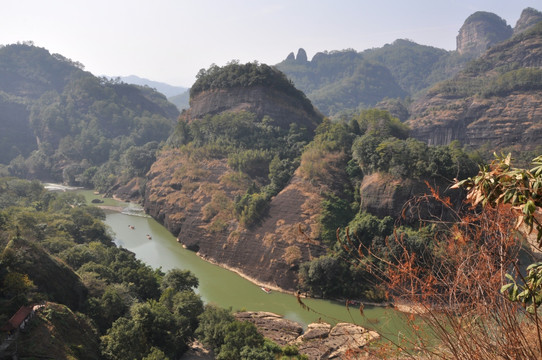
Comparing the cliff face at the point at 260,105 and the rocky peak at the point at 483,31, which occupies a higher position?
the rocky peak at the point at 483,31

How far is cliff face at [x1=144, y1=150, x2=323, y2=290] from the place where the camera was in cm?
2611

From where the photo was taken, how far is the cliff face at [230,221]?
85.7 ft

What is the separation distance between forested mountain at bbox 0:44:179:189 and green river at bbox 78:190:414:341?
17.6 meters

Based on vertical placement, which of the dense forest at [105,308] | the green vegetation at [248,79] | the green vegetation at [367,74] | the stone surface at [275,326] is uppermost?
the green vegetation at [367,74]

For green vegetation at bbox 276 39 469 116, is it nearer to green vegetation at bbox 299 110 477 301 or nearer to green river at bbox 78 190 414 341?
green vegetation at bbox 299 110 477 301

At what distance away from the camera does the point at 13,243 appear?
15891mm

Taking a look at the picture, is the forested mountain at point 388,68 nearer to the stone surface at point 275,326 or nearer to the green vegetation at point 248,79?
the green vegetation at point 248,79

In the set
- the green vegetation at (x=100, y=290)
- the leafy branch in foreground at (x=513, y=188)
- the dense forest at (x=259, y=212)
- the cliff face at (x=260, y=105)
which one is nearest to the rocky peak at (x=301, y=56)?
the dense forest at (x=259, y=212)

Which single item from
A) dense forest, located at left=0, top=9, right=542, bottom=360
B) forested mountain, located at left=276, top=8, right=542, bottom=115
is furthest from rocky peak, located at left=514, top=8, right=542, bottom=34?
dense forest, located at left=0, top=9, right=542, bottom=360

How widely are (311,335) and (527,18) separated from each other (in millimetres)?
134575

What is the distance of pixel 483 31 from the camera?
134m

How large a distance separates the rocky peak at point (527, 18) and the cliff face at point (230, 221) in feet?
380

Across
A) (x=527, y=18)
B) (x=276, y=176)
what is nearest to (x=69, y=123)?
(x=276, y=176)

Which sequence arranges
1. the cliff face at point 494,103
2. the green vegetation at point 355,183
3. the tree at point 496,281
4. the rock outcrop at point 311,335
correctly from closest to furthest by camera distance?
the tree at point 496,281 < the rock outcrop at point 311,335 < the green vegetation at point 355,183 < the cliff face at point 494,103
